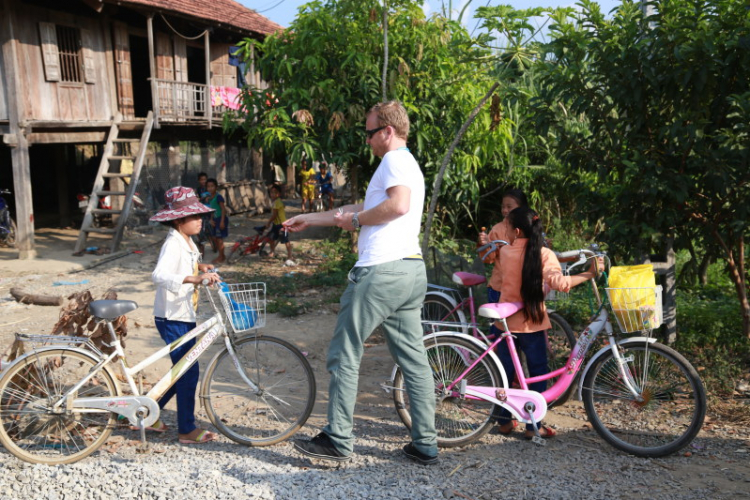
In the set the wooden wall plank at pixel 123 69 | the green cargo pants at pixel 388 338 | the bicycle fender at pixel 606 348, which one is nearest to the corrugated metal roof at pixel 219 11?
the wooden wall plank at pixel 123 69

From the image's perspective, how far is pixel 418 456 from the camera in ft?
12.4

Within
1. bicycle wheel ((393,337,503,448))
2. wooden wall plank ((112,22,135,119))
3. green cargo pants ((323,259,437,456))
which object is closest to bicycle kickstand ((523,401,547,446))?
bicycle wheel ((393,337,503,448))

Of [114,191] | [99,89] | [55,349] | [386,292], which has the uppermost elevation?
[99,89]

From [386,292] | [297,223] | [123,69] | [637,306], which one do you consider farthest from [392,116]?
[123,69]

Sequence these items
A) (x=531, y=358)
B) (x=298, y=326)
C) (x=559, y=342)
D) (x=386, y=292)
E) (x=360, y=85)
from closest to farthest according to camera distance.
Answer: (x=386, y=292), (x=531, y=358), (x=559, y=342), (x=298, y=326), (x=360, y=85)

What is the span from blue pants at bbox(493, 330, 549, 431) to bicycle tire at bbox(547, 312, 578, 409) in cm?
65

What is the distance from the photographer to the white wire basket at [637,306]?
3762 millimetres

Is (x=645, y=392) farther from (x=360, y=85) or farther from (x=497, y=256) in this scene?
(x=360, y=85)

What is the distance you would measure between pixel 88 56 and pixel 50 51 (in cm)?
96

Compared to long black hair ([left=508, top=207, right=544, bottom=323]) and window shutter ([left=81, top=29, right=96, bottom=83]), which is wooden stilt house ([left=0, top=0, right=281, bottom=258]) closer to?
window shutter ([left=81, top=29, right=96, bottom=83])

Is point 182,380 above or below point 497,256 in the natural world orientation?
below

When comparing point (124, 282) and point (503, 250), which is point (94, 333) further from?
point (124, 282)

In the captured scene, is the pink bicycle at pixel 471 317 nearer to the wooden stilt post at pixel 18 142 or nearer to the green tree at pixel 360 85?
the green tree at pixel 360 85

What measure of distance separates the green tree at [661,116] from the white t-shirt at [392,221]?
7.53ft
